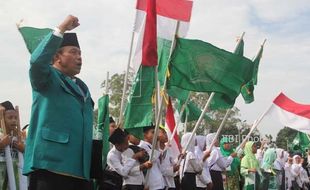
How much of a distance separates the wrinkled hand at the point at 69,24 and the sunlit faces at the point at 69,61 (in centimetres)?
26

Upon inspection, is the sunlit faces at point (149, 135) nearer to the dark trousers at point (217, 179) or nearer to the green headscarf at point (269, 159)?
the dark trousers at point (217, 179)

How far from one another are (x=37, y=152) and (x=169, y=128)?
5.42 meters

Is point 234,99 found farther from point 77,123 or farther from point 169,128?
point 77,123

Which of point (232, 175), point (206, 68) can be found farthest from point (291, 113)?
point (206, 68)

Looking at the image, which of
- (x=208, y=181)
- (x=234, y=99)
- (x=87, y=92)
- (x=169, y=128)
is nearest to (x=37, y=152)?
(x=87, y=92)

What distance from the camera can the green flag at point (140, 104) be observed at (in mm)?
6945

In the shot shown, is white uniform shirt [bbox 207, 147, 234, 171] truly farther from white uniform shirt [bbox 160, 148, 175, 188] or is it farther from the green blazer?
the green blazer

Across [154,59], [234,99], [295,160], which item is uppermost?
[154,59]

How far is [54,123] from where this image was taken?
353 centimetres

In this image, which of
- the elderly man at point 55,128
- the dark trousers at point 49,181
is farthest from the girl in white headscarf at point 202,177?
the dark trousers at point 49,181

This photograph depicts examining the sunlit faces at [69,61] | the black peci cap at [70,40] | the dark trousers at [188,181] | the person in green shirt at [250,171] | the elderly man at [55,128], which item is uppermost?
the black peci cap at [70,40]

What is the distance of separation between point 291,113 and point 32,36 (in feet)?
22.9

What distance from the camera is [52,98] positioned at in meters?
3.59

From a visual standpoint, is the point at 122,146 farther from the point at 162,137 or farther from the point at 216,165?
the point at 216,165
